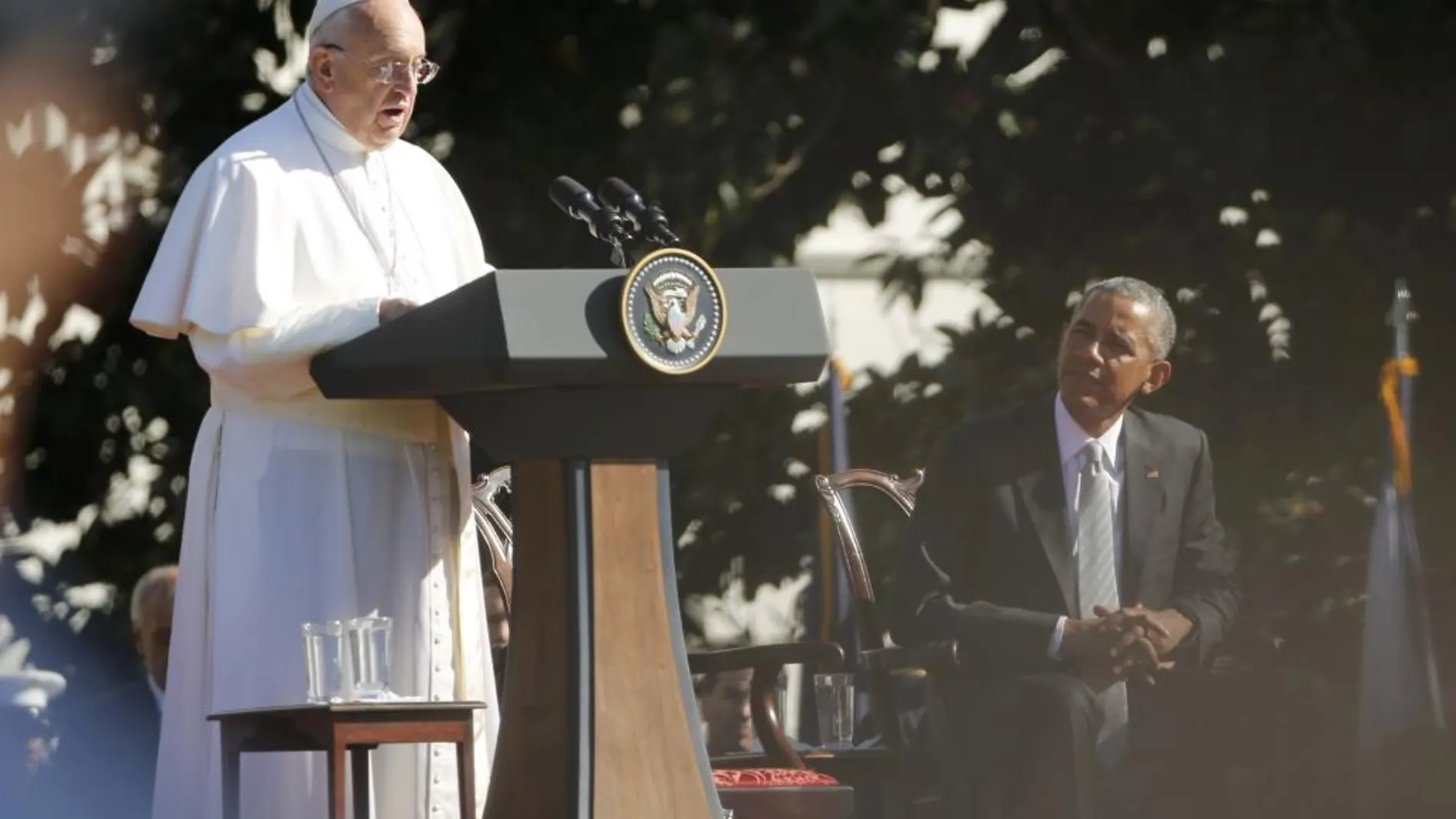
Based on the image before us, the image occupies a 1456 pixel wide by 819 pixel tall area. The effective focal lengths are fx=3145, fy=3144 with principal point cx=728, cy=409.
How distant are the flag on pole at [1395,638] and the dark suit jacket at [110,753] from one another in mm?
3407

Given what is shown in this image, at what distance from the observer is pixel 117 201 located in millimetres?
10094

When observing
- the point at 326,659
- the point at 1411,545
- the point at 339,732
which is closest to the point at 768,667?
the point at 326,659

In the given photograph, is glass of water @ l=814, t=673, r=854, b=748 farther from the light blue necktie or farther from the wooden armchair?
the light blue necktie

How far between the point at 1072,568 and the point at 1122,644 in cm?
26

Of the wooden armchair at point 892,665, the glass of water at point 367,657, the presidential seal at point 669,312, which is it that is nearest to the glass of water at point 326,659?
the glass of water at point 367,657

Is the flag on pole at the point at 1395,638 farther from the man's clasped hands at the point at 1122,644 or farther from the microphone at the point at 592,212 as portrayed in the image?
the microphone at the point at 592,212

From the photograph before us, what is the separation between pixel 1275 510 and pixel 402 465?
4.92 m

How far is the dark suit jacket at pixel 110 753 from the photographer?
354 inches

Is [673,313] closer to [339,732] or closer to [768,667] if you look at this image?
[339,732]

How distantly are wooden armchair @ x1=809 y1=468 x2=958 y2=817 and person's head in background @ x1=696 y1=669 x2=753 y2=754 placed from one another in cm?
76

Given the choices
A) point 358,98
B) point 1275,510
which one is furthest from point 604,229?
point 1275,510

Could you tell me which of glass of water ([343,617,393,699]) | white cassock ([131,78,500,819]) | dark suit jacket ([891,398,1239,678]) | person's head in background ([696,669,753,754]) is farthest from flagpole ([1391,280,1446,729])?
glass of water ([343,617,393,699])

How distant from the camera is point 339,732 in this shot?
209 inches

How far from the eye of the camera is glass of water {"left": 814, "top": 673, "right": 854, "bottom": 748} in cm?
736
